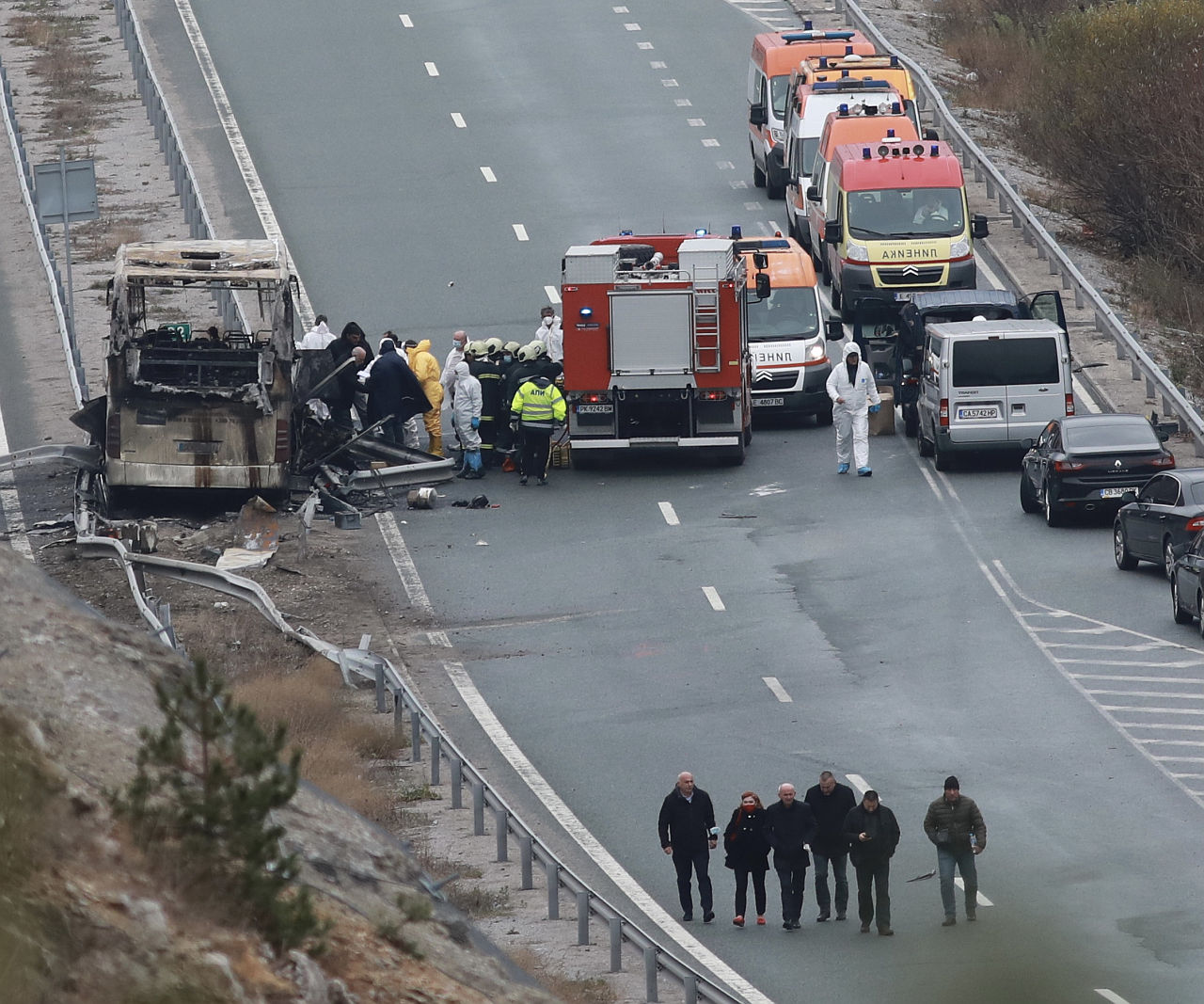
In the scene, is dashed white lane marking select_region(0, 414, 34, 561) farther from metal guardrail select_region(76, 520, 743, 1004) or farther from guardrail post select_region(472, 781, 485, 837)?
guardrail post select_region(472, 781, 485, 837)

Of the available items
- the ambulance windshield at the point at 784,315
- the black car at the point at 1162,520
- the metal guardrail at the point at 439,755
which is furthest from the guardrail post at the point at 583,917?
the ambulance windshield at the point at 784,315

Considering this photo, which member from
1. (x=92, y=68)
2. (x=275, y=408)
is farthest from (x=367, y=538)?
(x=92, y=68)

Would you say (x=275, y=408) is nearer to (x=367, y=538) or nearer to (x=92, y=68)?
(x=367, y=538)

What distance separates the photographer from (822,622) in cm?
2353

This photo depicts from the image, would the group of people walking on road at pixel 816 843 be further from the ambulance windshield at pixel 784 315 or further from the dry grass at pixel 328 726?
the ambulance windshield at pixel 784 315

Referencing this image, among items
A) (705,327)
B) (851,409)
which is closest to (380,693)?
(705,327)

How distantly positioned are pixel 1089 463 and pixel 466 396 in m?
7.66

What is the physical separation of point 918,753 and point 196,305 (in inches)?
809

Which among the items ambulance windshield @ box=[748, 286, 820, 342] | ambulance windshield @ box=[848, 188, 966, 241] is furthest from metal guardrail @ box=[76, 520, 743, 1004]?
ambulance windshield @ box=[848, 188, 966, 241]

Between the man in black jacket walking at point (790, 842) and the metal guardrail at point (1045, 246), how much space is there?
47.2ft

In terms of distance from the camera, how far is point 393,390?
29250 millimetres

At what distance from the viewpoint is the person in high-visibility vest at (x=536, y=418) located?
2856cm

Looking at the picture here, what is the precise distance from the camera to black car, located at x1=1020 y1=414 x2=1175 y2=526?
86.6 feet

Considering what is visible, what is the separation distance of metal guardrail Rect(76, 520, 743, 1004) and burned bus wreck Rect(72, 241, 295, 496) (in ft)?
4.17
